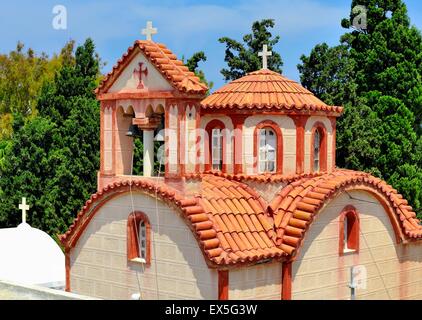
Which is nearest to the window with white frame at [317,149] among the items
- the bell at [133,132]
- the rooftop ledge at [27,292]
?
the bell at [133,132]

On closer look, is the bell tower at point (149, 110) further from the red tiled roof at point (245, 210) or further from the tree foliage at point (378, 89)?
the tree foliage at point (378, 89)

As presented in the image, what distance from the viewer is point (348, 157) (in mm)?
26844

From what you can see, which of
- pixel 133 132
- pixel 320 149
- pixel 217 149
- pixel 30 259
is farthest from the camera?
pixel 30 259

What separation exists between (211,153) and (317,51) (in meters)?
11.0

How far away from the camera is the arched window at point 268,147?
56.4ft

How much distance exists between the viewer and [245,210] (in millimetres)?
15883

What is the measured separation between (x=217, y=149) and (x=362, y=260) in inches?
154

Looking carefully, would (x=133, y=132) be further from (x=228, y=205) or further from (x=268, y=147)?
(x=268, y=147)

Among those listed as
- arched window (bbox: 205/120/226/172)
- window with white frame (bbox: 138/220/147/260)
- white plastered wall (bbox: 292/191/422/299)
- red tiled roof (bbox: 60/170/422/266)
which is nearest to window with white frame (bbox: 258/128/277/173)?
red tiled roof (bbox: 60/170/422/266)

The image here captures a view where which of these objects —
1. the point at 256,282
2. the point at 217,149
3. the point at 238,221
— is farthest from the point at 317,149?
the point at 256,282

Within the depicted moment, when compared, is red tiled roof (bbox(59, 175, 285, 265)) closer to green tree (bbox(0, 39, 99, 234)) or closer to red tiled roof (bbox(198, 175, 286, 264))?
red tiled roof (bbox(198, 175, 286, 264))

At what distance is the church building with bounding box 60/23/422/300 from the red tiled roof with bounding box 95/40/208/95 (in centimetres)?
3

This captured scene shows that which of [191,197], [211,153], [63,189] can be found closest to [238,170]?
[211,153]
